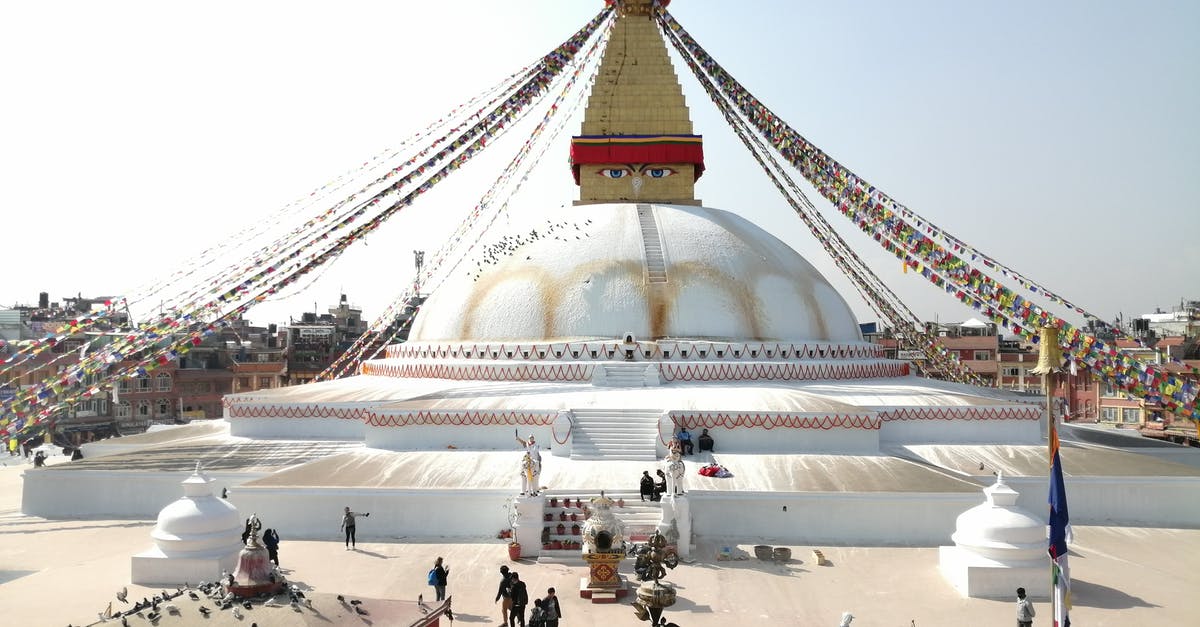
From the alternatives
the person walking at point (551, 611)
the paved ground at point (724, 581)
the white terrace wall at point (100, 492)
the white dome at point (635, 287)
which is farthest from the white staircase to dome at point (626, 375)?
the person walking at point (551, 611)

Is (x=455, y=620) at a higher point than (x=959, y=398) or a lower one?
lower

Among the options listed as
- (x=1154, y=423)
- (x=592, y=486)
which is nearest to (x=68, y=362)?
(x=592, y=486)

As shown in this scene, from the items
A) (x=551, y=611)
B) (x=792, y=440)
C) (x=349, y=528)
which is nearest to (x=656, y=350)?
(x=792, y=440)

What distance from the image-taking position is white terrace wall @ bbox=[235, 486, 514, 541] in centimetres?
1227

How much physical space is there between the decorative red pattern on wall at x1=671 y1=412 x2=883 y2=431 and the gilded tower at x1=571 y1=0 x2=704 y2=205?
867cm

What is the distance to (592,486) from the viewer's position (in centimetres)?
1258

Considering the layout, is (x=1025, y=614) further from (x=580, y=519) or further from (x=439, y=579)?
(x=439, y=579)

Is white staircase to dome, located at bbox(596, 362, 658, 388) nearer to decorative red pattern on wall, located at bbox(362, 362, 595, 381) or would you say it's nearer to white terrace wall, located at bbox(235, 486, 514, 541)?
decorative red pattern on wall, located at bbox(362, 362, 595, 381)

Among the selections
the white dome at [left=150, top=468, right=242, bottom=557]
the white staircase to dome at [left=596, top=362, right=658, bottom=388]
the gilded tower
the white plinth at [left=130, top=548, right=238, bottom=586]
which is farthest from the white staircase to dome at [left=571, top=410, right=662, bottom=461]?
the gilded tower

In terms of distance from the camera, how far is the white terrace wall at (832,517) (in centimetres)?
1201

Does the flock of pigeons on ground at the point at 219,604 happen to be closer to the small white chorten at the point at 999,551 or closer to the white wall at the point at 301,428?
the small white chorten at the point at 999,551

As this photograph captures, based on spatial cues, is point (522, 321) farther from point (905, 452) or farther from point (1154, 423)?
point (1154, 423)

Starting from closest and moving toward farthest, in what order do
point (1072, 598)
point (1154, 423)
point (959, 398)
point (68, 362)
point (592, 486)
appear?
point (1072, 598) < point (592, 486) < point (959, 398) < point (1154, 423) < point (68, 362)

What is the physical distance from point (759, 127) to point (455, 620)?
13046mm
